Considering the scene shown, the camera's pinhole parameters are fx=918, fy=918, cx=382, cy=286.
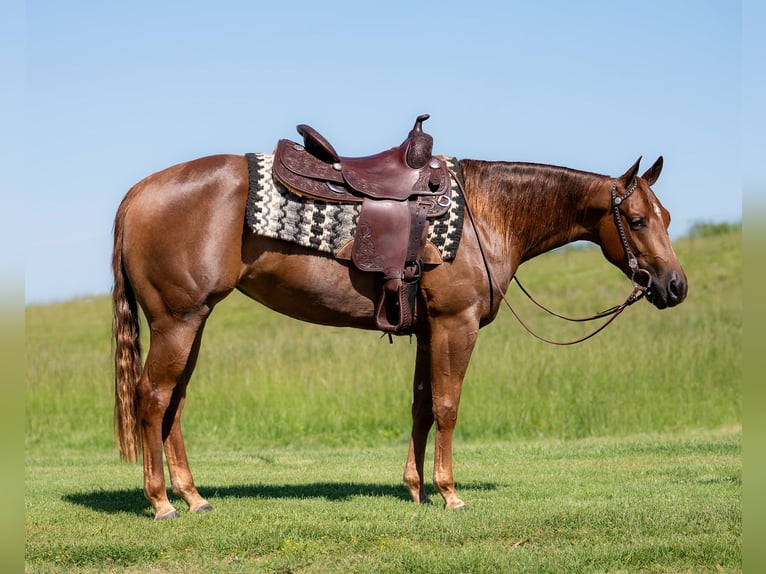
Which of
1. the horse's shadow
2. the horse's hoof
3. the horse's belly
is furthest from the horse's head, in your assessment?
the horse's hoof

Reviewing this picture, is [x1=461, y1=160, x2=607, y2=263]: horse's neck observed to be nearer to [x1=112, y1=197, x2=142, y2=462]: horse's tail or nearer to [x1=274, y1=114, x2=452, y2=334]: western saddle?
[x1=274, y1=114, x2=452, y2=334]: western saddle

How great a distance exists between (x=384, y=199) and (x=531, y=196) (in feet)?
3.93

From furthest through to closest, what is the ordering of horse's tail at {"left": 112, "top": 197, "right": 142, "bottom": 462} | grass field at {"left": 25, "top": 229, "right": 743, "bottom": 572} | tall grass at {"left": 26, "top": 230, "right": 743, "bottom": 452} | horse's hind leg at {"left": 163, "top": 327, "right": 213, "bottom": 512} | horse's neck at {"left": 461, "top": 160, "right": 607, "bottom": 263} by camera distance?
tall grass at {"left": 26, "top": 230, "right": 743, "bottom": 452} → horse's neck at {"left": 461, "top": 160, "right": 607, "bottom": 263} → horse's hind leg at {"left": 163, "top": 327, "right": 213, "bottom": 512} → horse's tail at {"left": 112, "top": 197, "right": 142, "bottom": 462} → grass field at {"left": 25, "top": 229, "right": 743, "bottom": 572}

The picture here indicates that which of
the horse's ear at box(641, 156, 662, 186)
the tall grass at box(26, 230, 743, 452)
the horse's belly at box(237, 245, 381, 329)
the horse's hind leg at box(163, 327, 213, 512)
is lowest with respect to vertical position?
the tall grass at box(26, 230, 743, 452)

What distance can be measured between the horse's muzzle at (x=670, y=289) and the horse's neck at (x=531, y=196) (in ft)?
2.18

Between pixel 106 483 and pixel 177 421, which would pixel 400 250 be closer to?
pixel 177 421

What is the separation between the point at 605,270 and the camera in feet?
83.3

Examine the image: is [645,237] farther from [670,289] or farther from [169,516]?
[169,516]

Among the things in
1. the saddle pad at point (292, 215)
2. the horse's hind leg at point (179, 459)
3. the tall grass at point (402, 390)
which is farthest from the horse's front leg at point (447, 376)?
the tall grass at point (402, 390)

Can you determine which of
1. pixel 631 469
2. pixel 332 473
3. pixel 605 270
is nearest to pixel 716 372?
pixel 631 469

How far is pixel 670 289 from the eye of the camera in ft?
21.2

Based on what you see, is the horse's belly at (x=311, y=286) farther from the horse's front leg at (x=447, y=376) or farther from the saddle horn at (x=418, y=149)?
the saddle horn at (x=418, y=149)

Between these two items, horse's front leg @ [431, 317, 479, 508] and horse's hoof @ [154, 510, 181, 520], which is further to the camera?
horse's front leg @ [431, 317, 479, 508]

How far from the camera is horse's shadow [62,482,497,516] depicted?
22.1 feet
